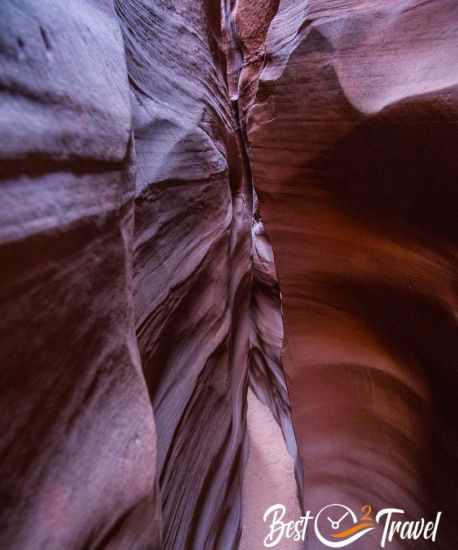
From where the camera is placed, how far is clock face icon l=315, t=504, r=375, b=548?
177 cm

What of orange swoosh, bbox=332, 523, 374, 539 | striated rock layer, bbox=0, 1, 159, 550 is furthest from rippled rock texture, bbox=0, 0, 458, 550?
orange swoosh, bbox=332, 523, 374, 539

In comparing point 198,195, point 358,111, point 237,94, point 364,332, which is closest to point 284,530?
point 364,332

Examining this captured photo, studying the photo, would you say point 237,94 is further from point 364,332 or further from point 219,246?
point 364,332

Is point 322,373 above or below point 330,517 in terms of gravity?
above

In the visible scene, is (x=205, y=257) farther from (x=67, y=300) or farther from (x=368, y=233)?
(x=67, y=300)

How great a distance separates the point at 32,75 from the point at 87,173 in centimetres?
16

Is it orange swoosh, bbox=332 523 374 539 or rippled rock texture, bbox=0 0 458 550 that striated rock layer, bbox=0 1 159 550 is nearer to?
rippled rock texture, bbox=0 0 458 550

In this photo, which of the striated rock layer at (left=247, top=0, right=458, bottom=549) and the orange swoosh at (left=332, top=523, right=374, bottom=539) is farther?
the orange swoosh at (left=332, top=523, right=374, bottom=539)

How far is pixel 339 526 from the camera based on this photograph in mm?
1894

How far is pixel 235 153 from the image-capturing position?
8.37 ft
